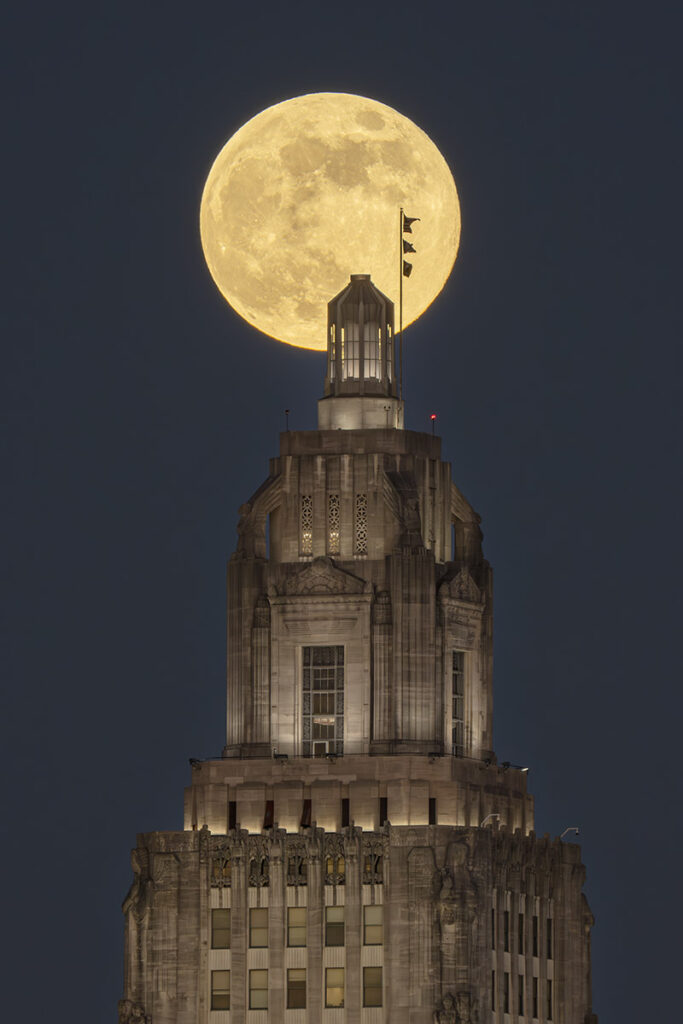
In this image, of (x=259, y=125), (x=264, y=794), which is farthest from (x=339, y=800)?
(x=259, y=125)

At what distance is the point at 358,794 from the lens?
166 metres

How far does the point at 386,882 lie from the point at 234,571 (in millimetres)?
14573

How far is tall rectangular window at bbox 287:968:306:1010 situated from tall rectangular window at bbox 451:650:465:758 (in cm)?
1087

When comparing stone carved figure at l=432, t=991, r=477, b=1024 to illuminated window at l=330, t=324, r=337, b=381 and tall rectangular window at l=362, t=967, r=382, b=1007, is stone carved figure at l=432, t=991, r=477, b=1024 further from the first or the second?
Result: illuminated window at l=330, t=324, r=337, b=381

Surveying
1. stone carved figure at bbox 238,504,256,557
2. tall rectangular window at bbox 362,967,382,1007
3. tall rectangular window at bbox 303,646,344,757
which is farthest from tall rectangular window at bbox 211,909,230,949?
stone carved figure at bbox 238,504,256,557

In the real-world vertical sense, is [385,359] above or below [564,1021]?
above

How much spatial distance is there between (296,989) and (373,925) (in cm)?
377

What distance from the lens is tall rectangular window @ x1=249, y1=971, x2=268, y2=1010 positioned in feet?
543

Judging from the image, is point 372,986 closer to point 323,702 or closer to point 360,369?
point 323,702

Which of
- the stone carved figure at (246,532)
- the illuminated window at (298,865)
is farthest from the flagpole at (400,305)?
the illuminated window at (298,865)

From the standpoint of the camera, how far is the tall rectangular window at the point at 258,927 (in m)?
165

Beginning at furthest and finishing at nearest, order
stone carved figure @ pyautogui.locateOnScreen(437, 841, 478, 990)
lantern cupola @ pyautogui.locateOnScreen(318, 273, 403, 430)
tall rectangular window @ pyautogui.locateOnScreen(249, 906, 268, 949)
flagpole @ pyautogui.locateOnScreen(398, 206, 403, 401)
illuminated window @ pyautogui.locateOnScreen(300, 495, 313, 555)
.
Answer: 1. flagpole @ pyautogui.locateOnScreen(398, 206, 403, 401)
2. lantern cupola @ pyautogui.locateOnScreen(318, 273, 403, 430)
3. illuminated window @ pyautogui.locateOnScreen(300, 495, 313, 555)
4. tall rectangular window @ pyautogui.locateOnScreen(249, 906, 268, 949)
5. stone carved figure @ pyautogui.locateOnScreen(437, 841, 478, 990)

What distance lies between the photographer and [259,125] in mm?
172375

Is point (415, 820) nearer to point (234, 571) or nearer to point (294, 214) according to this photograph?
point (234, 571)
